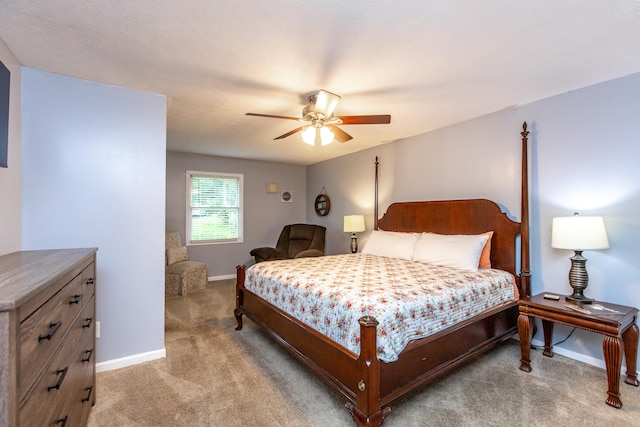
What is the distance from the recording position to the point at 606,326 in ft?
6.39

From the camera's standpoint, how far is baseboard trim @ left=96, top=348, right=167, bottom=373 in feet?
7.66

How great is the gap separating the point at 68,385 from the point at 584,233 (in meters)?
3.23

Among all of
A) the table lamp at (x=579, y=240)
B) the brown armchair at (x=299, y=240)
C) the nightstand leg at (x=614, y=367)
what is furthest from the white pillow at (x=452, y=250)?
the brown armchair at (x=299, y=240)

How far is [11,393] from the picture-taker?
78 centimetres

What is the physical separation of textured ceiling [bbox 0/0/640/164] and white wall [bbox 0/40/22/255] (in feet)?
0.38

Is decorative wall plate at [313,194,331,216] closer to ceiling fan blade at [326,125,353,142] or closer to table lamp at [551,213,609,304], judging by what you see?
ceiling fan blade at [326,125,353,142]

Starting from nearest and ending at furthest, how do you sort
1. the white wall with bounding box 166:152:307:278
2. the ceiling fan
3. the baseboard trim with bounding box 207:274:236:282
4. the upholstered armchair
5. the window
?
the ceiling fan, the upholstered armchair, the white wall with bounding box 166:152:307:278, the window, the baseboard trim with bounding box 207:274:236:282

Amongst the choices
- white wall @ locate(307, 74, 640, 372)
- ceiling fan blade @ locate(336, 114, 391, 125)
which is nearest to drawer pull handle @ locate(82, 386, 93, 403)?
ceiling fan blade @ locate(336, 114, 391, 125)

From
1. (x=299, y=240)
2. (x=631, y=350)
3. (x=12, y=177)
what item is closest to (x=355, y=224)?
(x=299, y=240)

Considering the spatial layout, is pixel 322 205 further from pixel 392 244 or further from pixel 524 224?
pixel 524 224

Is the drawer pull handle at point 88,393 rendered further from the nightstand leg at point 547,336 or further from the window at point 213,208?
the window at point 213,208

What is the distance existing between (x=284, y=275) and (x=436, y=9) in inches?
83.8

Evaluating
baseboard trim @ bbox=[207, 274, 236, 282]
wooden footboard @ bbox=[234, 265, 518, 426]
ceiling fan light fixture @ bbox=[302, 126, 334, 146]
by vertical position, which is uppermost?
ceiling fan light fixture @ bbox=[302, 126, 334, 146]

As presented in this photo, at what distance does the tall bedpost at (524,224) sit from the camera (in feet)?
9.00
